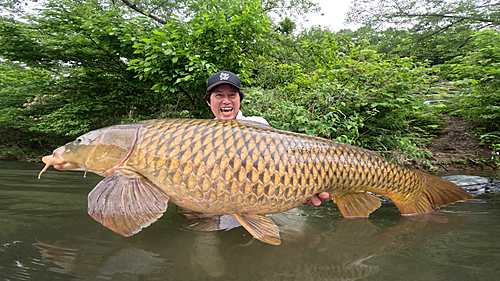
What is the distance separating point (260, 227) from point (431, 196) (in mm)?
1557

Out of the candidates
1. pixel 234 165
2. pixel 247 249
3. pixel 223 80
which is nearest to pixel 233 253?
pixel 247 249

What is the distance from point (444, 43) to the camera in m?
10.9

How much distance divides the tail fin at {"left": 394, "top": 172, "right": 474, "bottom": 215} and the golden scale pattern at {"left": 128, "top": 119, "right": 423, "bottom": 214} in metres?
0.81

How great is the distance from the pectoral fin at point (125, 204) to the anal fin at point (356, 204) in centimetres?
126

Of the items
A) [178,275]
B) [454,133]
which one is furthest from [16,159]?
[454,133]

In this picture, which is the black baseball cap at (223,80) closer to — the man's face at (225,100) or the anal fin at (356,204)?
the man's face at (225,100)

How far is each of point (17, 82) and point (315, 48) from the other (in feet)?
27.8

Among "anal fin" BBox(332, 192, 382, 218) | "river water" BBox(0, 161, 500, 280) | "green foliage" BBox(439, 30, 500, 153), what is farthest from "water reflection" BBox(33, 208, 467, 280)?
"green foliage" BBox(439, 30, 500, 153)

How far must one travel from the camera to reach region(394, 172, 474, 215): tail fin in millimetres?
1889

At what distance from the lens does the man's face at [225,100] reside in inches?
94.1

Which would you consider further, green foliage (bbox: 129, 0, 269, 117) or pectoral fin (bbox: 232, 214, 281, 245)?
green foliage (bbox: 129, 0, 269, 117)

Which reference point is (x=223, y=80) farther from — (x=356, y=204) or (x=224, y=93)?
(x=356, y=204)

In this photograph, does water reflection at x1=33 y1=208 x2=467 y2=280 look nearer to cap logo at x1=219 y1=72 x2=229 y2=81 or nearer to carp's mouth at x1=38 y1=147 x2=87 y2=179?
carp's mouth at x1=38 y1=147 x2=87 y2=179

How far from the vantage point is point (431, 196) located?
1.94 m
